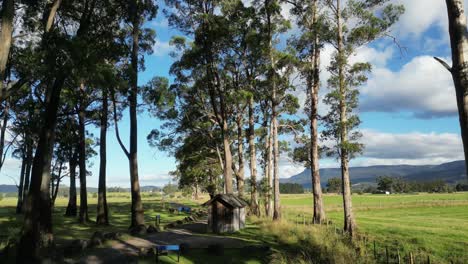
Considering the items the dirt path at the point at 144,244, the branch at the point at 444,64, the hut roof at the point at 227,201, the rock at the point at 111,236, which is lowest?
the dirt path at the point at 144,244

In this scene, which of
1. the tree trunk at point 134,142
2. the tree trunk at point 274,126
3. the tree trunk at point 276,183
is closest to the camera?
the tree trunk at point 134,142

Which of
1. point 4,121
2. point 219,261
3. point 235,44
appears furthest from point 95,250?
point 235,44

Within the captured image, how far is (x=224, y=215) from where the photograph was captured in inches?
939

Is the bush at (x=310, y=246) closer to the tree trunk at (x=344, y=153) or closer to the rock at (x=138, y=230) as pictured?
the tree trunk at (x=344, y=153)

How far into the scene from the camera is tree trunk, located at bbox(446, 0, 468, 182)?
6321 millimetres

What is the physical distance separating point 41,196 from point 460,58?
1565 centimetres

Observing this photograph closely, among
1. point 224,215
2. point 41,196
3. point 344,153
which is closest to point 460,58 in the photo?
point 344,153

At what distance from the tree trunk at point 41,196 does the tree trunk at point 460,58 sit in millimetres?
12953

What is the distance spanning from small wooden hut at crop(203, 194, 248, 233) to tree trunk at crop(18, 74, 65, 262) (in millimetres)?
10662

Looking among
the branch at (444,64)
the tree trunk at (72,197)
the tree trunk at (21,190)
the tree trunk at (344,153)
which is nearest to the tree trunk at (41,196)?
the branch at (444,64)

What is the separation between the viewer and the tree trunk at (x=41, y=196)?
1336cm

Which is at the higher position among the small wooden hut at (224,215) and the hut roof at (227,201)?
the hut roof at (227,201)

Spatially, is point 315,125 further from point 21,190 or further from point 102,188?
point 21,190

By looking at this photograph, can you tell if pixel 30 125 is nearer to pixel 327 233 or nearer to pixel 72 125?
pixel 72 125
